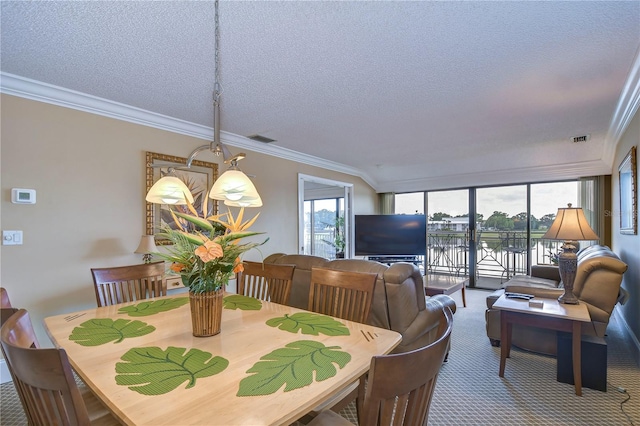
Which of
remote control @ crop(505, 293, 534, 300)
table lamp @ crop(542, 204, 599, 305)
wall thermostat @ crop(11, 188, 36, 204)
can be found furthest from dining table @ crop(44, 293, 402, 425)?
table lamp @ crop(542, 204, 599, 305)

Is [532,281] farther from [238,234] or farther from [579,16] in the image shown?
[238,234]

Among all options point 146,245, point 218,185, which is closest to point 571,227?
point 218,185

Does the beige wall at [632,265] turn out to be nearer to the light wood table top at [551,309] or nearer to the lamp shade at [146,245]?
the light wood table top at [551,309]

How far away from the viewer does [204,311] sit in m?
1.47

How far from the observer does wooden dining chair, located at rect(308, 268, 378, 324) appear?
1897 millimetres

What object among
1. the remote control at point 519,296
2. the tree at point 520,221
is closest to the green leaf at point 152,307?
the remote control at point 519,296

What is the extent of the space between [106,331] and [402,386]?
4.92 feet

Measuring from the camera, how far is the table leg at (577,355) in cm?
229

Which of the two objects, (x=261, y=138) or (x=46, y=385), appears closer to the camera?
(x=46, y=385)

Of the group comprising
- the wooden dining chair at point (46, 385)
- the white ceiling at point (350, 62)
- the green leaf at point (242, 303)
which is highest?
the white ceiling at point (350, 62)

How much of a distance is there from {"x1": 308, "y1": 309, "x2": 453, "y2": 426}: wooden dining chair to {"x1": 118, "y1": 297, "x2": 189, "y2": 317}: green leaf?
5.17 feet

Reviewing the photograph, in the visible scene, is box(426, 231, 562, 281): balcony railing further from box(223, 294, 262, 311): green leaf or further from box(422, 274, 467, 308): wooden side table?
box(223, 294, 262, 311): green leaf

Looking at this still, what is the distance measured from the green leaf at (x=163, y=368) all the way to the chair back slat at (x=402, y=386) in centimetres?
65

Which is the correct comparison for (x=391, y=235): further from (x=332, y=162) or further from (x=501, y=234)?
(x=501, y=234)
